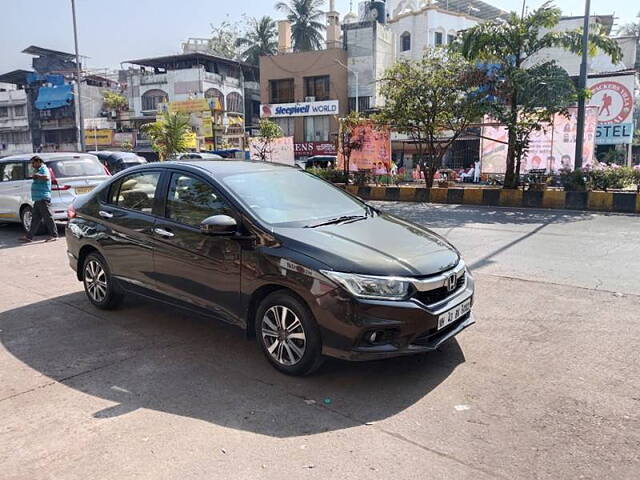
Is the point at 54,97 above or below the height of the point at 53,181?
above

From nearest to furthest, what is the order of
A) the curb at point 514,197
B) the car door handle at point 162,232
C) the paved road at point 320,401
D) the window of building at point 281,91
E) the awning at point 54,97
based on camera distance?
the paved road at point 320,401
the car door handle at point 162,232
the curb at point 514,197
the window of building at point 281,91
the awning at point 54,97

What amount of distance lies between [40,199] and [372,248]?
856cm

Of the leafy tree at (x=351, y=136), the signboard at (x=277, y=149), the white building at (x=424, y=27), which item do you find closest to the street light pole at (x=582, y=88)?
the leafy tree at (x=351, y=136)

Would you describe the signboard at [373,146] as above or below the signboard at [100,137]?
below

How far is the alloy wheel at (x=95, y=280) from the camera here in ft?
19.1

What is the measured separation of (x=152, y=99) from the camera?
158 ft

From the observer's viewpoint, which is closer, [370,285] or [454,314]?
[370,285]

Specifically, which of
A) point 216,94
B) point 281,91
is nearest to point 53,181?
point 281,91

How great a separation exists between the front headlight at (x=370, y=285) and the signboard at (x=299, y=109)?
121ft

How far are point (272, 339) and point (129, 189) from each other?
2503 mm

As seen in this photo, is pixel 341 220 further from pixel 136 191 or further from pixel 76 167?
pixel 76 167

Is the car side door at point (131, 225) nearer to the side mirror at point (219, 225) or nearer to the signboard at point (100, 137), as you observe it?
the side mirror at point (219, 225)

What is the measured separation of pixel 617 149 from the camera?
31.6m

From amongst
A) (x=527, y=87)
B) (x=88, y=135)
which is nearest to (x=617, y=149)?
(x=527, y=87)
